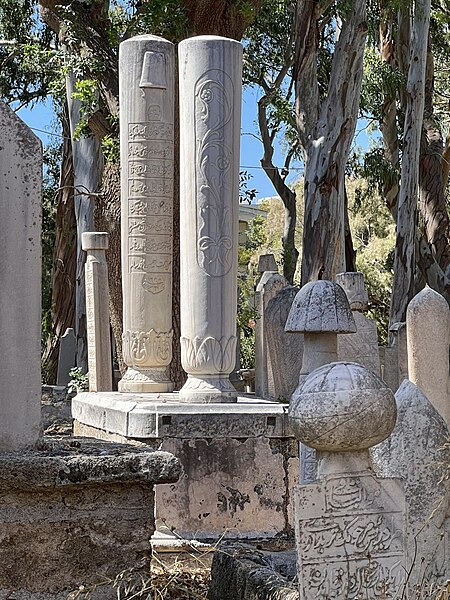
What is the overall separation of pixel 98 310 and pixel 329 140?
20.4 ft

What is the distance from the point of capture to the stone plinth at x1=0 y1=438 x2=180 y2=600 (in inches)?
174

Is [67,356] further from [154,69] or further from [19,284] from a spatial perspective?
[19,284]

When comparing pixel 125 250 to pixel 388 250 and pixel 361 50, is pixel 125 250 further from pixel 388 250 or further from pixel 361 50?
pixel 388 250

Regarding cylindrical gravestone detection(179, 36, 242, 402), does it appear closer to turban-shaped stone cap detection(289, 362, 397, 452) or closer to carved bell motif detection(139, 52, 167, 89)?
carved bell motif detection(139, 52, 167, 89)

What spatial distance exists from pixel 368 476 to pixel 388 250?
91.5 ft

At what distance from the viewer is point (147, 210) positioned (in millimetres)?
7902

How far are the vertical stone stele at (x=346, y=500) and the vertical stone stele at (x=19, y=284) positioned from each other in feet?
4.04

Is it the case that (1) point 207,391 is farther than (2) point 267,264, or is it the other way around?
(2) point 267,264

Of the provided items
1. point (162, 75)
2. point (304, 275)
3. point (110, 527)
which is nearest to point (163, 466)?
point (110, 527)

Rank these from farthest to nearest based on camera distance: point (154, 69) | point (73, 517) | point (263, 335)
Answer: point (263, 335), point (154, 69), point (73, 517)

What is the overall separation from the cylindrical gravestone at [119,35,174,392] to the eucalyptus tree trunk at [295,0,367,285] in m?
7.98

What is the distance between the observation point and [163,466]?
459 cm

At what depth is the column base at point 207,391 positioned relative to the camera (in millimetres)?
7074

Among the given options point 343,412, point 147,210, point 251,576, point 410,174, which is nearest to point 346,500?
point 343,412
